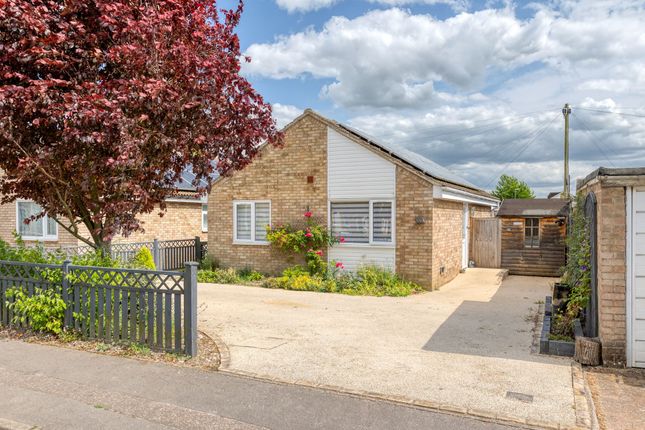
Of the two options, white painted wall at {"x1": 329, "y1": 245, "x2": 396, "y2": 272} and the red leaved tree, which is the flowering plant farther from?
the red leaved tree

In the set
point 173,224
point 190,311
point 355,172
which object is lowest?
point 190,311

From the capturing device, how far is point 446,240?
45.9ft

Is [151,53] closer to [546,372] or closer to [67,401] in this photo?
[67,401]

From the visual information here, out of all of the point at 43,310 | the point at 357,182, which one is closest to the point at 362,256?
the point at 357,182

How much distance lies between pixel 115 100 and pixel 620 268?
703cm

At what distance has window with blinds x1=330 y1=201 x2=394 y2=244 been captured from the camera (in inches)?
517

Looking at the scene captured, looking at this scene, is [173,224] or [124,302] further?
[173,224]

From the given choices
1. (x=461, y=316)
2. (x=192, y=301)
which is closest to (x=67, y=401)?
(x=192, y=301)

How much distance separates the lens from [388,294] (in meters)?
12.0

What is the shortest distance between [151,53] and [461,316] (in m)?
7.31

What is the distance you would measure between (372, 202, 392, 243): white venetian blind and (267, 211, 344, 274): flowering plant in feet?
3.34

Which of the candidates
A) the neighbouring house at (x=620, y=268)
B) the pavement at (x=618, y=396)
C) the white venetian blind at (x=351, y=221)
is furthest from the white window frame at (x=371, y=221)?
the pavement at (x=618, y=396)

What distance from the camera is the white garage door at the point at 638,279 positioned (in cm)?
608

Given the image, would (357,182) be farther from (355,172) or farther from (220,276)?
(220,276)
